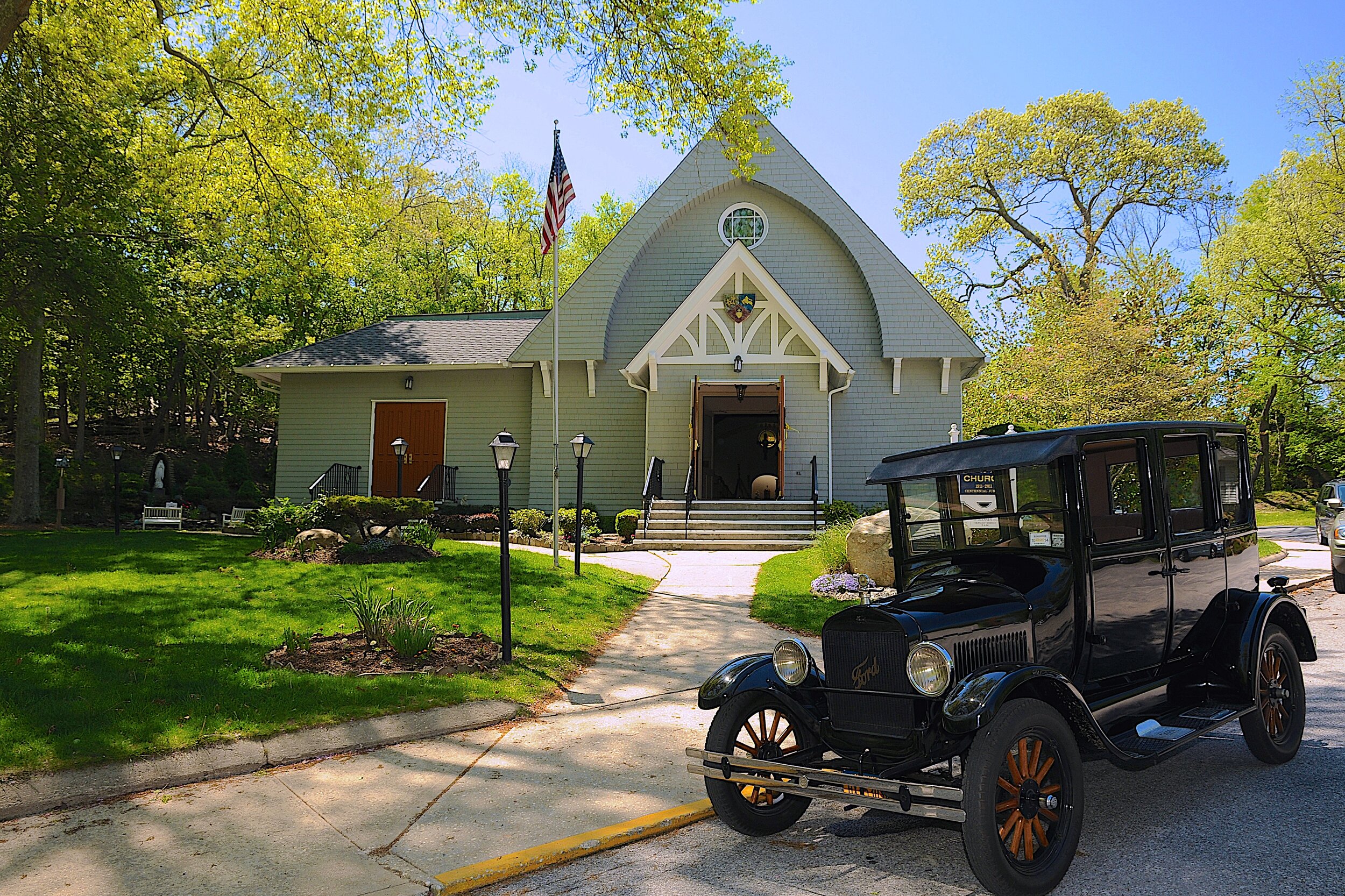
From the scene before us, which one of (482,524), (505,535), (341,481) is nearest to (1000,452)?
(505,535)

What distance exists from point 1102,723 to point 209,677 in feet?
19.3

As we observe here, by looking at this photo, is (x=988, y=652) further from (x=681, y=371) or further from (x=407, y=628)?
(x=681, y=371)

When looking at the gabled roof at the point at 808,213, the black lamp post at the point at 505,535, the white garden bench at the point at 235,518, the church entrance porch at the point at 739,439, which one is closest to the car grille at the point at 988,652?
the black lamp post at the point at 505,535

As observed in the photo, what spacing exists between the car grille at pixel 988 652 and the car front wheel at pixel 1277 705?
1.80 m

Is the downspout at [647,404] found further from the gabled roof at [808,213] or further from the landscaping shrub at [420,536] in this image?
the landscaping shrub at [420,536]

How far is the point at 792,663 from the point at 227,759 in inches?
134

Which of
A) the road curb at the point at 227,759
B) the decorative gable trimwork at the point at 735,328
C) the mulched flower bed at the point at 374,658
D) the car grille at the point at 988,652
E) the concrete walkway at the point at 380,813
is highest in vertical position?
the decorative gable trimwork at the point at 735,328

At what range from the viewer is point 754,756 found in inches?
167

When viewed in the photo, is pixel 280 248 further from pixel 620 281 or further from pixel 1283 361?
pixel 1283 361

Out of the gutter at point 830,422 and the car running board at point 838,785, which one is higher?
the gutter at point 830,422

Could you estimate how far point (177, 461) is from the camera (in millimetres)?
27750

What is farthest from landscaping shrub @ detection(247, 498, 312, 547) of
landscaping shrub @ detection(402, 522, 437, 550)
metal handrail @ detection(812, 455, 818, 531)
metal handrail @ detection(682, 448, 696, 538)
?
metal handrail @ detection(812, 455, 818, 531)

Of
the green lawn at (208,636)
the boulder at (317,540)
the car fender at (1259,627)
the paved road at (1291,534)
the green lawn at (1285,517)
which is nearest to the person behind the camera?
the car fender at (1259,627)

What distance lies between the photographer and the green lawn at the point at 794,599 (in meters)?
9.54
